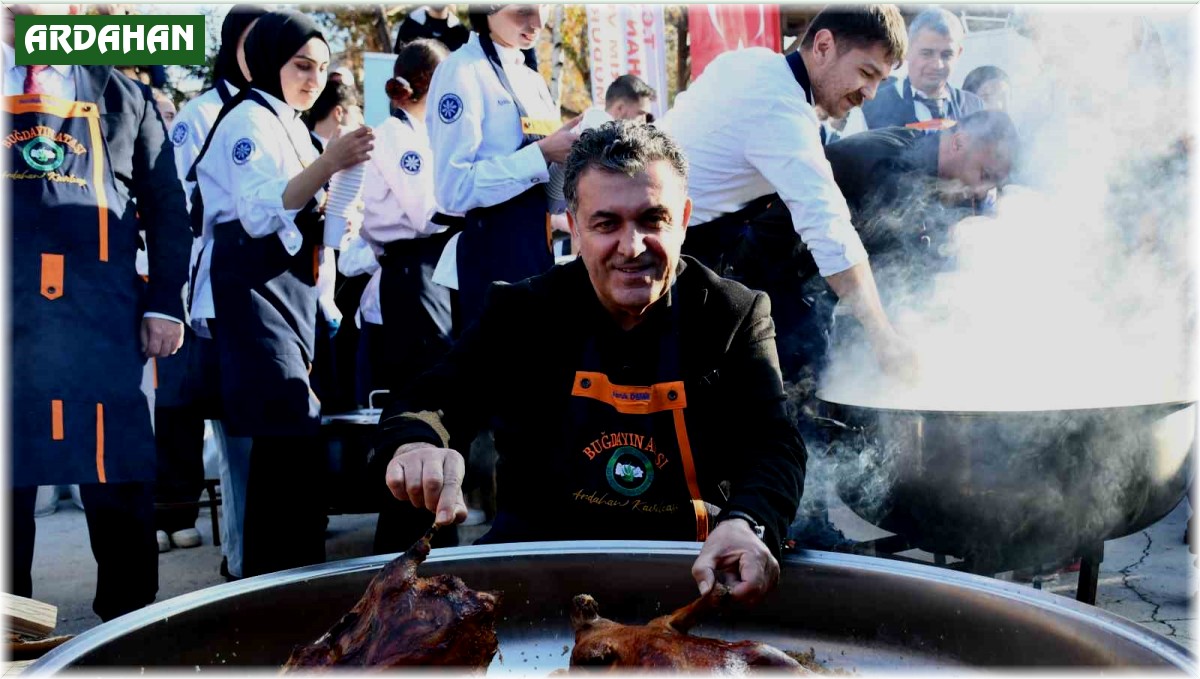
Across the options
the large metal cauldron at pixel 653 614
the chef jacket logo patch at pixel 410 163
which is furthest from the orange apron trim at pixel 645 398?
the chef jacket logo patch at pixel 410 163

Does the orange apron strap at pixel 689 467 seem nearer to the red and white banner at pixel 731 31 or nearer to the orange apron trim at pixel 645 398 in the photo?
the orange apron trim at pixel 645 398

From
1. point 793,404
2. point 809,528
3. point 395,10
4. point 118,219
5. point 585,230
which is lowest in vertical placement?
point 809,528

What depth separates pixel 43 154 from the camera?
318 cm

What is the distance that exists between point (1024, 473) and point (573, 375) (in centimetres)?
146

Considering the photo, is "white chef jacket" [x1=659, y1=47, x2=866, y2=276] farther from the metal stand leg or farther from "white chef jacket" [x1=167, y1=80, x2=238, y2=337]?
"white chef jacket" [x1=167, y1=80, x2=238, y2=337]

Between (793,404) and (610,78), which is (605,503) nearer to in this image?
(793,404)

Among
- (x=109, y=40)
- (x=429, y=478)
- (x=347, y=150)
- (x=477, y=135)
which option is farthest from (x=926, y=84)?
(x=429, y=478)

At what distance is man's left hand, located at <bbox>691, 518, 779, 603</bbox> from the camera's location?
1482 mm

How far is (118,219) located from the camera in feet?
10.9

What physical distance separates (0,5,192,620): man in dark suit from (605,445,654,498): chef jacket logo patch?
6.78 ft

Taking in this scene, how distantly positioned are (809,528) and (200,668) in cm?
237

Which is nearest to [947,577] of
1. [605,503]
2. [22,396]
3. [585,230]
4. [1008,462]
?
[605,503]

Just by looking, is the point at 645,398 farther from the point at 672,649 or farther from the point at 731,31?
the point at 731,31

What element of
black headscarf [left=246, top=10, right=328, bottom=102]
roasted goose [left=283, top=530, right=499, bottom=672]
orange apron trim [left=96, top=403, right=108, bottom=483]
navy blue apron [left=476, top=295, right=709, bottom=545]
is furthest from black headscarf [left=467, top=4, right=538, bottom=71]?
roasted goose [left=283, top=530, right=499, bottom=672]
